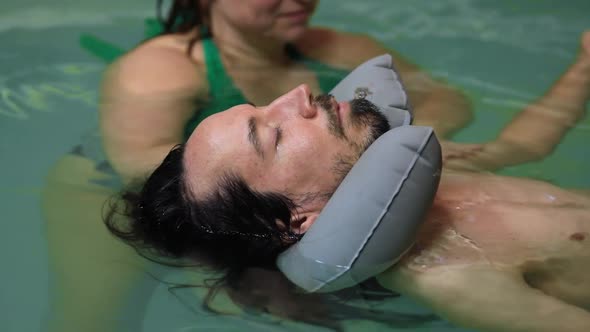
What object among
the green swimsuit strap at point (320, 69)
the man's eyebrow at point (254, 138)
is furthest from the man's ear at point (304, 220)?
the green swimsuit strap at point (320, 69)

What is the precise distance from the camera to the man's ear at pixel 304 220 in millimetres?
1530

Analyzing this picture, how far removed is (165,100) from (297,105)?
1.95ft

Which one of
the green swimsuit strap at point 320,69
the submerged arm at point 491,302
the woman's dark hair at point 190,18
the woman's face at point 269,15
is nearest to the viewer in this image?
the submerged arm at point 491,302

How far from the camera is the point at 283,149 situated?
59.2 inches

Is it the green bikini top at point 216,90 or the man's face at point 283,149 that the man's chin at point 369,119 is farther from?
the green bikini top at point 216,90

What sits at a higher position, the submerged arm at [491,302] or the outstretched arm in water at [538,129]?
the outstretched arm in water at [538,129]

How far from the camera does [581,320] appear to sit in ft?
4.36

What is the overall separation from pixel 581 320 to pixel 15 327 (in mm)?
1276

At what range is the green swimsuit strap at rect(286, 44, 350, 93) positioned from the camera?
93.1 inches

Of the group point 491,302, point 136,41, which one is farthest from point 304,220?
point 136,41

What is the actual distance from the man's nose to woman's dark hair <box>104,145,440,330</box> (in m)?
0.20

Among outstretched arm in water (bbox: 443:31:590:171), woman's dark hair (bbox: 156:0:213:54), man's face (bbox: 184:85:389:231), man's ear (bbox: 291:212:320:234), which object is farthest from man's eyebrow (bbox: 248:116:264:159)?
woman's dark hair (bbox: 156:0:213:54)

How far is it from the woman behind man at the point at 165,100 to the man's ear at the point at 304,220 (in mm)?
187

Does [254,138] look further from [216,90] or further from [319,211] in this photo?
[216,90]
